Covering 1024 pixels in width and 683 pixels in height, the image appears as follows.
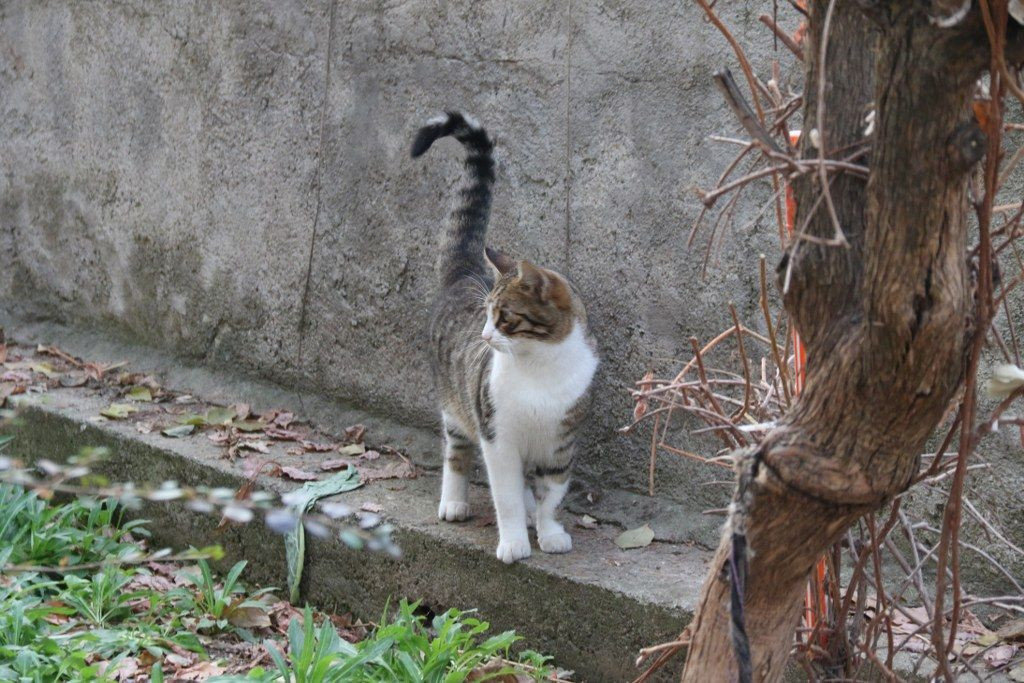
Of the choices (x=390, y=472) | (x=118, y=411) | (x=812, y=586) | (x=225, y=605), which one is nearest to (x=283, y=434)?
(x=390, y=472)

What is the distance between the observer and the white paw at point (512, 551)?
149 inches

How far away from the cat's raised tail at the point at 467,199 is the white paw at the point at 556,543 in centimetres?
105

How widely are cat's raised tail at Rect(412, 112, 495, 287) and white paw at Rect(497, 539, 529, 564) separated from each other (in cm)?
107

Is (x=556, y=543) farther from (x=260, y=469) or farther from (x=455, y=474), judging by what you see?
(x=260, y=469)

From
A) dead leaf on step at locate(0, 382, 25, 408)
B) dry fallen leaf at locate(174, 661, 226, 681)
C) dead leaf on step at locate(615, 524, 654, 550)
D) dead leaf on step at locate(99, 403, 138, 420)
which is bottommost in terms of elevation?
dry fallen leaf at locate(174, 661, 226, 681)

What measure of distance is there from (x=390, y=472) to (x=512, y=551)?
978mm

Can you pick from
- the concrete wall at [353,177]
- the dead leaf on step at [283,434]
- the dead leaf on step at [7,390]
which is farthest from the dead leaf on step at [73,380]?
the dead leaf on step at [283,434]

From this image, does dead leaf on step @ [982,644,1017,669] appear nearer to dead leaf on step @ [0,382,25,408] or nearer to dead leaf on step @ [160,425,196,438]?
dead leaf on step @ [160,425,196,438]

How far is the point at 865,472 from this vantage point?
1.72 metres

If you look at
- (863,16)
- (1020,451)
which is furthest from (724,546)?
(1020,451)

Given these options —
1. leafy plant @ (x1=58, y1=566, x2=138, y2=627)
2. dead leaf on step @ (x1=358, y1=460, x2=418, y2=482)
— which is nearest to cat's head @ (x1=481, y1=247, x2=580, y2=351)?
dead leaf on step @ (x1=358, y1=460, x2=418, y2=482)

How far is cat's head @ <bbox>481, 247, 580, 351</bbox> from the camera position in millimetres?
3746

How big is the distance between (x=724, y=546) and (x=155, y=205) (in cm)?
446

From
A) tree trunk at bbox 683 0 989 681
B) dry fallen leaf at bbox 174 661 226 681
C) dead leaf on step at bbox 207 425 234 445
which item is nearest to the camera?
tree trunk at bbox 683 0 989 681
